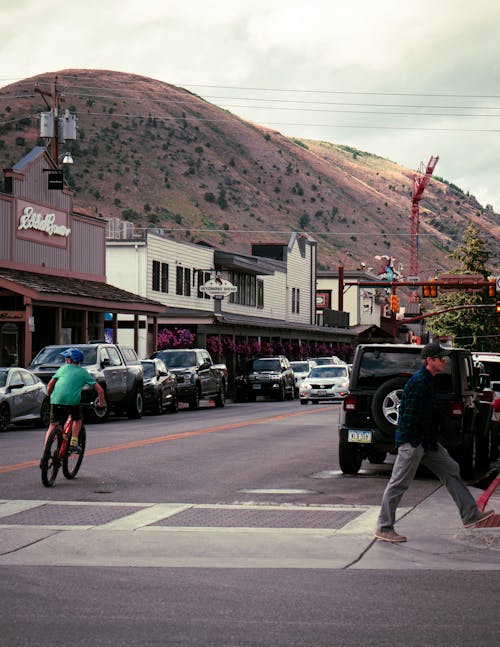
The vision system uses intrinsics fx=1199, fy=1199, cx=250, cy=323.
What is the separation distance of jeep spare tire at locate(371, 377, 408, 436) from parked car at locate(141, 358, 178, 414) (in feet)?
66.5

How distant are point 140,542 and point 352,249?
183190mm

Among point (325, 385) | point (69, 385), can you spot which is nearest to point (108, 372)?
point (325, 385)

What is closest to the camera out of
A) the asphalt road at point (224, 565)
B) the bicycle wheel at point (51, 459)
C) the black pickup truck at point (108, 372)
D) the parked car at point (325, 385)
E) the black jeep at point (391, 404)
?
the asphalt road at point (224, 565)

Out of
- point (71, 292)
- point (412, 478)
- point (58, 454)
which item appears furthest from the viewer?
point (71, 292)

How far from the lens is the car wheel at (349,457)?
1733 centimetres

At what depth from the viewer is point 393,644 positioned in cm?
700

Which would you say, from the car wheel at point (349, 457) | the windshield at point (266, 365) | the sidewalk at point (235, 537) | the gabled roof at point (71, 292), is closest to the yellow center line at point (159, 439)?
the sidewalk at point (235, 537)

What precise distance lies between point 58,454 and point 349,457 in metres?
4.30

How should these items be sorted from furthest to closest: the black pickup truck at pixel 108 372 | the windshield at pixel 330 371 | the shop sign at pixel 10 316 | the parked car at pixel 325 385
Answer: the windshield at pixel 330 371, the parked car at pixel 325 385, the shop sign at pixel 10 316, the black pickup truck at pixel 108 372

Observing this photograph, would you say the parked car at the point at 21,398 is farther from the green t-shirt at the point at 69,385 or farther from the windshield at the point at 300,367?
the windshield at the point at 300,367

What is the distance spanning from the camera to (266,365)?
172ft

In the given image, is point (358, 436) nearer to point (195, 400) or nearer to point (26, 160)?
point (195, 400)

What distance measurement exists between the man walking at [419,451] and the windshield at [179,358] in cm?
3026

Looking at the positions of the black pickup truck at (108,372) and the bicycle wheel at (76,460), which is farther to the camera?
the black pickup truck at (108,372)
